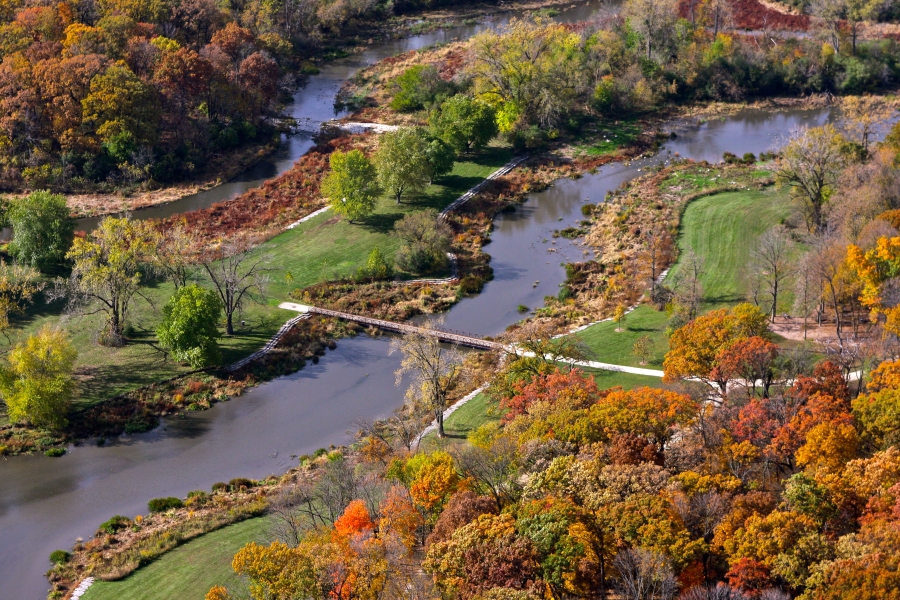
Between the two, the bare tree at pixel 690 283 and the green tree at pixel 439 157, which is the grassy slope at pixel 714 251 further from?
the green tree at pixel 439 157

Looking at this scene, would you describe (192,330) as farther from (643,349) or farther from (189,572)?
(643,349)

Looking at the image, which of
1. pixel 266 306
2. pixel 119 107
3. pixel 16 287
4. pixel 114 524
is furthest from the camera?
pixel 119 107

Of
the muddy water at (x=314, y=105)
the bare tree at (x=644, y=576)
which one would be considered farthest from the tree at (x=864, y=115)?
the bare tree at (x=644, y=576)

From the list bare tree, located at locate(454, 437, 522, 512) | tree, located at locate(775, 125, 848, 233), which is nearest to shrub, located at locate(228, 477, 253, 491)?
bare tree, located at locate(454, 437, 522, 512)


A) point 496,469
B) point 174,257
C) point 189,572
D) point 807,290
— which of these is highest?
point 174,257

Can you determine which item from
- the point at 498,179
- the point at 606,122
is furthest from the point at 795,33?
the point at 498,179

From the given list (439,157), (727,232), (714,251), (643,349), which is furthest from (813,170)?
(439,157)

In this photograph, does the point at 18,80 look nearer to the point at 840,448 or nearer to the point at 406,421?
the point at 406,421
